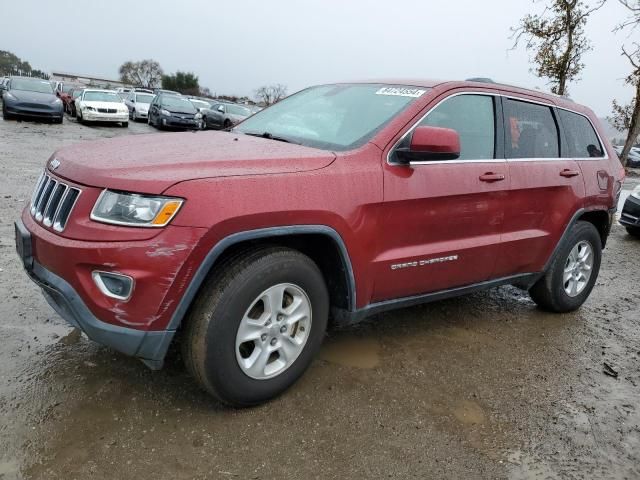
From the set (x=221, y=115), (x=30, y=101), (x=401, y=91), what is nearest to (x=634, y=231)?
(x=401, y=91)

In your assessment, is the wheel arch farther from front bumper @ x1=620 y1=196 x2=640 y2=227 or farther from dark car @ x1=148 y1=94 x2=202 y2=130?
dark car @ x1=148 y1=94 x2=202 y2=130

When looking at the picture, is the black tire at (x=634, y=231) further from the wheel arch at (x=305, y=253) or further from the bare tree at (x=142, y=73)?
the bare tree at (x=142, y=73)

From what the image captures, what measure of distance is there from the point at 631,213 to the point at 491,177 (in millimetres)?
6704

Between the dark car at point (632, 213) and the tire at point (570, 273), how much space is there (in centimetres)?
482

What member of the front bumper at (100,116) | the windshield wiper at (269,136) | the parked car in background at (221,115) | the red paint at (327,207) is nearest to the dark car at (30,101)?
the front bumper at (100,116)

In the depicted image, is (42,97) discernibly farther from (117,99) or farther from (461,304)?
(461,304)

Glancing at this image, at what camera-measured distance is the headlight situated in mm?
2254

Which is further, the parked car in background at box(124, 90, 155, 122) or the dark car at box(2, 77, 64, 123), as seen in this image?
the parked car in background at box(124, 90, 155, 122)

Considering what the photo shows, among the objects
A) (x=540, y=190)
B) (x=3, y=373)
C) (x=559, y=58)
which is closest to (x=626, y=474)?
(x=540, y=190)

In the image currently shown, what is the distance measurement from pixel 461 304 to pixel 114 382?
296 centimetres

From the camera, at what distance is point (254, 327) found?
103 inches

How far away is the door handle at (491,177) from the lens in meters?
3.43

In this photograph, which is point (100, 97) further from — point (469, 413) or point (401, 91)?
point (469, 413)

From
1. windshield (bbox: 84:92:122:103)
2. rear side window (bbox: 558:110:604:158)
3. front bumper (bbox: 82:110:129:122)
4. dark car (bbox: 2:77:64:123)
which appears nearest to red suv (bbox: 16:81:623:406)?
rear side window (bbox: 558:110:604:158)
